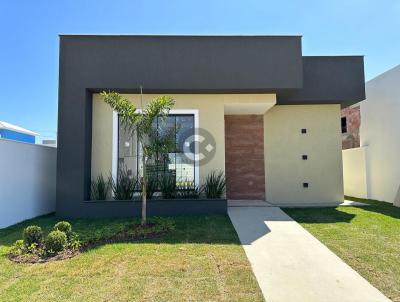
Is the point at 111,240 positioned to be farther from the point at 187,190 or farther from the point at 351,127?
the point at 351,127

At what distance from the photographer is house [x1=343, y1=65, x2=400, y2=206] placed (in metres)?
11.1

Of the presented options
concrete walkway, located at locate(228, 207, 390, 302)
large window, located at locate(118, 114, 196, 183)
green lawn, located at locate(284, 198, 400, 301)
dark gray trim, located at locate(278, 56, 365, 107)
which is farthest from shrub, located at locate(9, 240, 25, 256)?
dark gray trim, located at locate(278, 56, 365, 107)

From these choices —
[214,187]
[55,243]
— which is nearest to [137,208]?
[214,187]

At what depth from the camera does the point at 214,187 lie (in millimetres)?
8594

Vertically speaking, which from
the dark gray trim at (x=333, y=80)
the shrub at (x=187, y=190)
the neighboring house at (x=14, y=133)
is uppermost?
the dark gray trim at (x=333, y=80)

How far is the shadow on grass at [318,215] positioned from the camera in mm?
7699

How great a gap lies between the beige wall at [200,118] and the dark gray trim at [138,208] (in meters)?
1.09

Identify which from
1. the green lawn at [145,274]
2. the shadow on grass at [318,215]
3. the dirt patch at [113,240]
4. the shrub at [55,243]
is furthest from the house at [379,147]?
the shrub at [55,243]

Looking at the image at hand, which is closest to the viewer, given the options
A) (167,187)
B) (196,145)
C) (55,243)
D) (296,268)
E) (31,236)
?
(296,268)

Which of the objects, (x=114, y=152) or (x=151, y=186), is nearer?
(x=151, y=186)

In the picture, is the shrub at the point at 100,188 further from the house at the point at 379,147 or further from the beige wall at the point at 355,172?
the beige wall at the point at 355,172

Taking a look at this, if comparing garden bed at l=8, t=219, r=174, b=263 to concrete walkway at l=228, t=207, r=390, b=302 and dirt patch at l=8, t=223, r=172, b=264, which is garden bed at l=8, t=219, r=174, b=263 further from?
concrete walkway at l=228, t=207, r=390, b=302

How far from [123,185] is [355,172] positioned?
37.8ft

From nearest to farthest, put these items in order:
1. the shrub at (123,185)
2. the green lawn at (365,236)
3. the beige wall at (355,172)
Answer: the green lawn at (365,236) → the shrub at (123,185) → the beige wall at (355,172)
